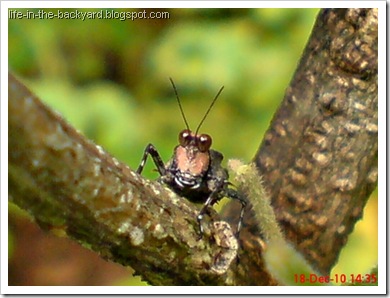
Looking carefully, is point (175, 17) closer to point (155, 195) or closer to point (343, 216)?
point (343, 216)

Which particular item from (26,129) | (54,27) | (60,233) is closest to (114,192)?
(60,233)

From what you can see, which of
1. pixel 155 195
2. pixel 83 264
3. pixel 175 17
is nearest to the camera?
pixel 155 195

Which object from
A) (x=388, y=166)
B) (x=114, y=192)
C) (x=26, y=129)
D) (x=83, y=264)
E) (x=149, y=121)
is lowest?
(x=83, y=264)

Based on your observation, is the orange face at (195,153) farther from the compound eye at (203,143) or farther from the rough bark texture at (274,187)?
the rough bark texture at (274,187)

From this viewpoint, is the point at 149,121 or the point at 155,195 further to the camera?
the point at 149,121

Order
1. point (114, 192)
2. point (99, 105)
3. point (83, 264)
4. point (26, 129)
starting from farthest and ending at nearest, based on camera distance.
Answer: point (83, 264) < point (99, 105) < point (114, 192) < point (26, 129)

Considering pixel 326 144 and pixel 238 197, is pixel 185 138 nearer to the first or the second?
pixel 238 197
